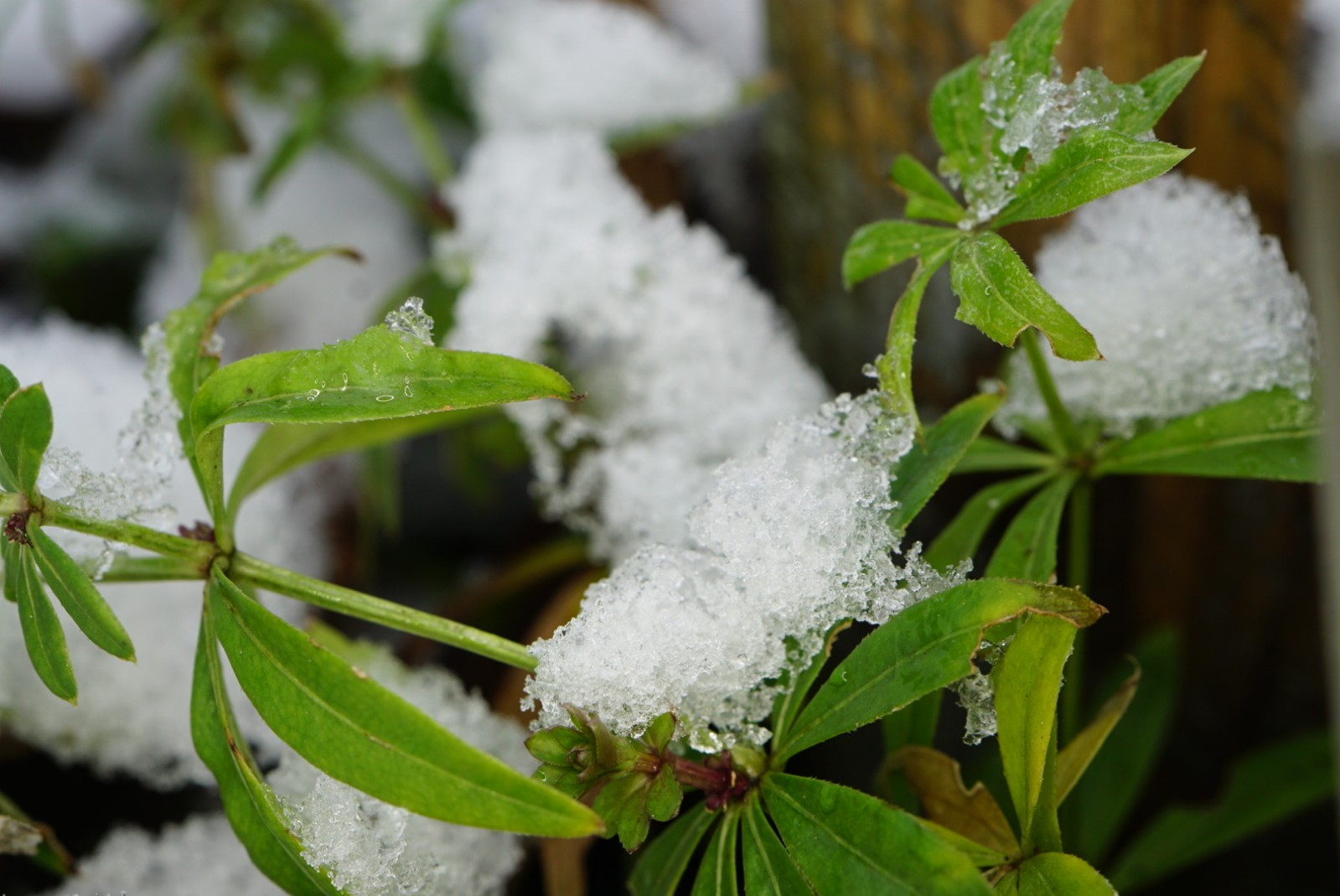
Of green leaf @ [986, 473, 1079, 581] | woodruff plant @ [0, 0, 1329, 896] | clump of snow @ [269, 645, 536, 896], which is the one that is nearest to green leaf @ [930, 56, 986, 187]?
woodruff plant @ [0, 0, 1329, 896]

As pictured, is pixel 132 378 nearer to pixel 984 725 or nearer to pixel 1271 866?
pixel 984 725

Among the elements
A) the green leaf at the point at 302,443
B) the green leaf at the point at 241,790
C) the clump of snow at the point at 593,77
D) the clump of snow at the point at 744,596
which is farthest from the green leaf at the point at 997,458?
the clump of snow at the point at 593,77

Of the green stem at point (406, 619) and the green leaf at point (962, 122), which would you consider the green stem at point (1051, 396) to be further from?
the green stem at point (406, 619)

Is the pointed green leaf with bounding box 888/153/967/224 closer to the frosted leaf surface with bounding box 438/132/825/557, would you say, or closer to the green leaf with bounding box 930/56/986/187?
the green leaf with bounding box 930/56/986/187

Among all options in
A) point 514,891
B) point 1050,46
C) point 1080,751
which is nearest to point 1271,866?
point 1080,751

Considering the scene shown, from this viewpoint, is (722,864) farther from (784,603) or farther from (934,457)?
(934,457)
